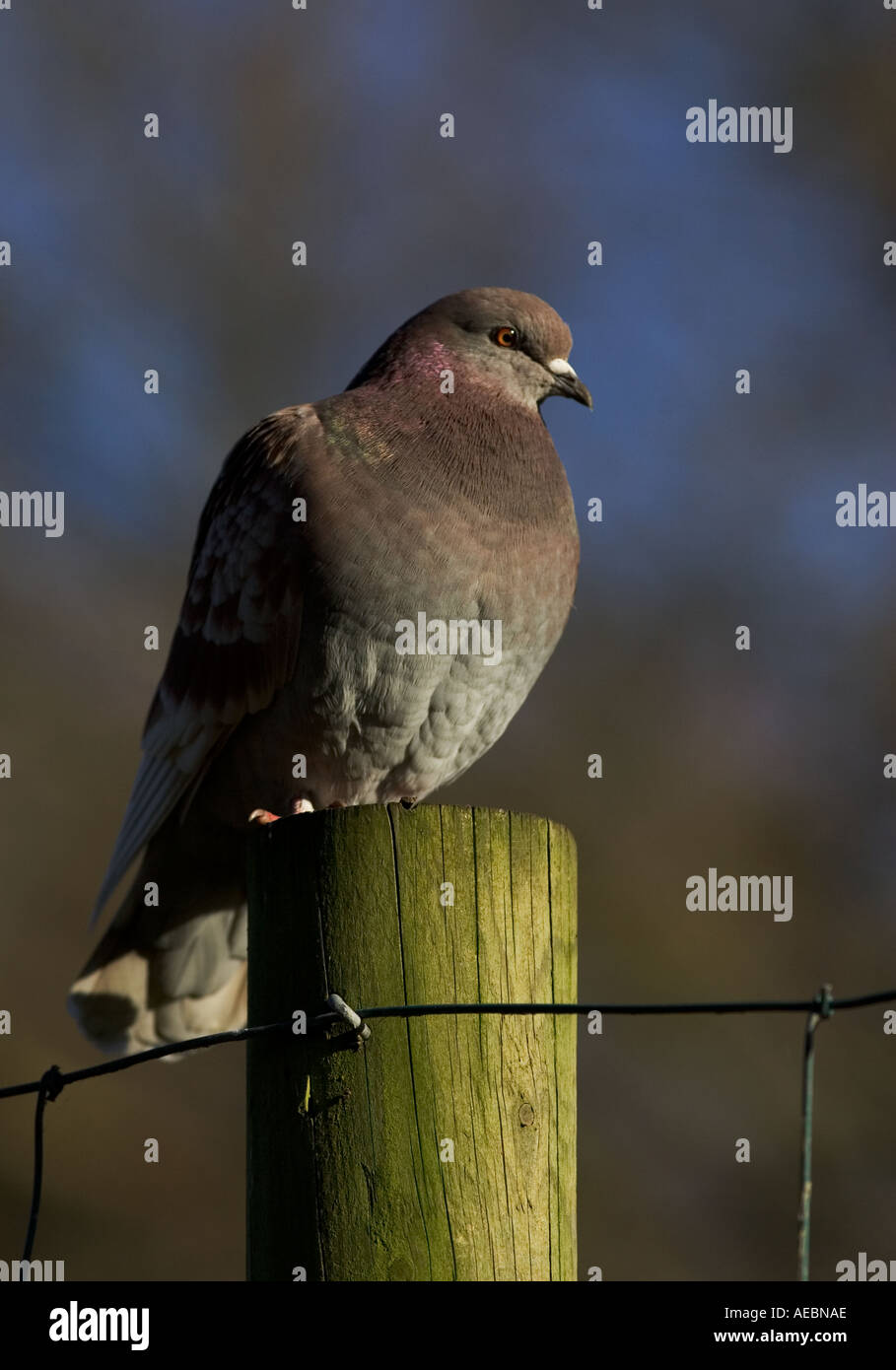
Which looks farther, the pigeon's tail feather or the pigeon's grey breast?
the pigeon's tail feather

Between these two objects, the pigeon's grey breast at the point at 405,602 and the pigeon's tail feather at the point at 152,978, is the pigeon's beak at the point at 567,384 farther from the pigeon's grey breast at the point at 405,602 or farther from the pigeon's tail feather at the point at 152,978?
the pigeon's tail feather at the point at 152,978

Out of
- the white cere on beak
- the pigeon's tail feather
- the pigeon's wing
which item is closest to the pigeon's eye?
the white cere on beak

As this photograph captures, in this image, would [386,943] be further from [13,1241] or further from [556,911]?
[13,1241]

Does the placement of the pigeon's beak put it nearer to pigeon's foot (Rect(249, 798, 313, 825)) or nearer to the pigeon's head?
the pigeon's head

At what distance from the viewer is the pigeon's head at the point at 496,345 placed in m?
5.33

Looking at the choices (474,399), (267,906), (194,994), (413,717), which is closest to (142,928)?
(194,994)

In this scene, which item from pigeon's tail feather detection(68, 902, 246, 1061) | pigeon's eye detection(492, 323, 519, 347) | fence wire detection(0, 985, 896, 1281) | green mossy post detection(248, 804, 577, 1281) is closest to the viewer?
fence wire detection(0, 985, 896, 1281)

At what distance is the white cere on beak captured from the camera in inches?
216

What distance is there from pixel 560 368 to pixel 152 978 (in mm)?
2522

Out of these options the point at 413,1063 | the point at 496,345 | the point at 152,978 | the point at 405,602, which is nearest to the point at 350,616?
the point at 405,602

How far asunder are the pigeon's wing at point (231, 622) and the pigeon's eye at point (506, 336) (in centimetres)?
75

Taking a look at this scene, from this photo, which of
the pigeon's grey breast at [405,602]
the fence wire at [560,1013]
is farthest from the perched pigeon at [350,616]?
the fence wire at [560,1013]

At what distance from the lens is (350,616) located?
4602 millimetres

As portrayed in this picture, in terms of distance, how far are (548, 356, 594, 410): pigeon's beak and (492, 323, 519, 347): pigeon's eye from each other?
14 centimetres
